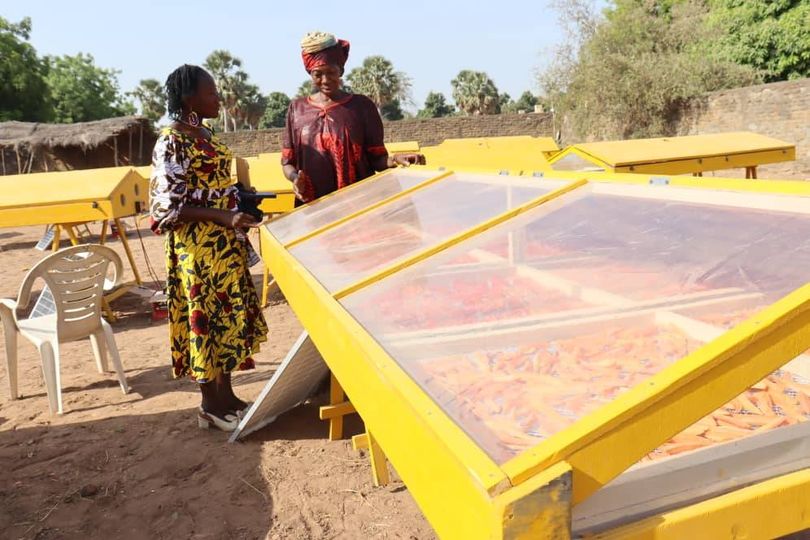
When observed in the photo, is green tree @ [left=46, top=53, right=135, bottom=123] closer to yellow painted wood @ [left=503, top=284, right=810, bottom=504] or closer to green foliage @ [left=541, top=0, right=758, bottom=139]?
green foliage @ [left=541, top=0, right=758, bottom=139]

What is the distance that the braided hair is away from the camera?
2525 mm

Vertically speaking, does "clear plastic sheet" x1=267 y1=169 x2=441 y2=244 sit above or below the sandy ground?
above

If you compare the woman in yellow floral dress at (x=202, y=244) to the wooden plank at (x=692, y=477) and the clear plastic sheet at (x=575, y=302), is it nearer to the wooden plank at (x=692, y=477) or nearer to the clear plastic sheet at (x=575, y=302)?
the clear plastic sheet at (x=575, y=302)

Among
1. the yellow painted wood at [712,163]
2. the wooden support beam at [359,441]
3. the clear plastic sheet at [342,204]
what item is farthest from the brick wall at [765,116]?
the wooden support beam at [359,441]

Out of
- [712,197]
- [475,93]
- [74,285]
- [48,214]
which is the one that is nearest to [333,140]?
[74,285]

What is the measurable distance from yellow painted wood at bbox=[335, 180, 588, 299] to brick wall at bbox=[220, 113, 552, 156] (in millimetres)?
19691

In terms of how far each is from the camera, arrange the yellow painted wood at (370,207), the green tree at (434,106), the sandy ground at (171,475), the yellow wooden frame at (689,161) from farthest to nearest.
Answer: the green tree at (434,106) → the yellow wooden frame at (689,161) → the yellow painted wood at (370,207) → the sandy ground at (171,475)

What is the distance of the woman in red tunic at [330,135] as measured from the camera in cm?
293

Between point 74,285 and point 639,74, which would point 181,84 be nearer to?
point 74,285

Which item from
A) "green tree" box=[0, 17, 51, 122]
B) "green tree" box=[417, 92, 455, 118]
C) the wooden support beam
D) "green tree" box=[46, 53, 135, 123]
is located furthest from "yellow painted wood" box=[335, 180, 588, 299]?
"green tree" box=[417, 92, 455, 118]

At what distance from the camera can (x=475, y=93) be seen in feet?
167

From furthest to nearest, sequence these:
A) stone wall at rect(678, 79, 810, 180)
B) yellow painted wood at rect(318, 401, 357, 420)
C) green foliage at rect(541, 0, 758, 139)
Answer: green foliage at rect(541, 0, 758, 139)
stone wall at rect(678, 79, 810, 180)
yellow painted wood at rect(318, 401, 357, 420)

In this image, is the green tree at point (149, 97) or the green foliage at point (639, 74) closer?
the green foliage at point (639, 74)

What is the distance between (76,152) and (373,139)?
17.9 metres
